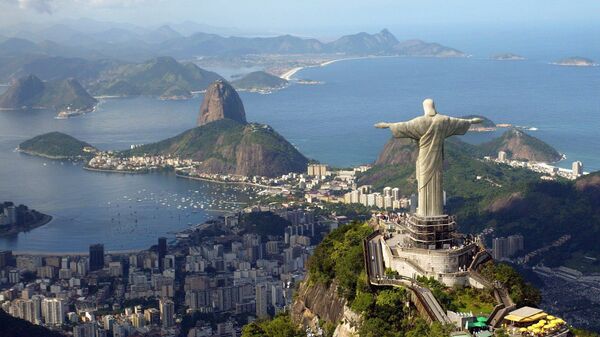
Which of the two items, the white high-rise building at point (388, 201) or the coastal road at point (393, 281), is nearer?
the coastal road at point (393, 281)

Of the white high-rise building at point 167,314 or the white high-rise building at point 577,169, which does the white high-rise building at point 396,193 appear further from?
the white high-rise building at point 167,314

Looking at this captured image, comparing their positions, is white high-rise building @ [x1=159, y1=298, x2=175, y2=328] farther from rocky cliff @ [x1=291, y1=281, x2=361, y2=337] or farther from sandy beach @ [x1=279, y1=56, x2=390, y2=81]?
sandy beach @ [x1=279, y1=56, x2=390, y2=81]

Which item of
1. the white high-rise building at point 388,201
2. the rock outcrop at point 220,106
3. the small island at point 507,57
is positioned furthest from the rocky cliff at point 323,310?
the small island at point 507,57

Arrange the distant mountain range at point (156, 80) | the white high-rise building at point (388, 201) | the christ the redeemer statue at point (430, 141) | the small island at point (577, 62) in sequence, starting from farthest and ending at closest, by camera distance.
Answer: the small island at point (577, 62) < the distant mountain range at point (156, 80) < the white high-rise building at point (388, 201) < the christ the redeemer statue at point (430, 141)

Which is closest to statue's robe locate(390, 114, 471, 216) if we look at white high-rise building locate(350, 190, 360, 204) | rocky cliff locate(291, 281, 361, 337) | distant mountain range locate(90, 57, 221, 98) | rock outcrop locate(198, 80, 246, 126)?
rocky cliff locate(291, 281, 361, 337)

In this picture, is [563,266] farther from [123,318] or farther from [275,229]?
[123,318]

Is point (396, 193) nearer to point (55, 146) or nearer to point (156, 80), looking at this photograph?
point (55, 146)

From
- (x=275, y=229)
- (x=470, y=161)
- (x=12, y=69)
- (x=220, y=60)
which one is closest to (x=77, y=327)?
(x=275, y=229)
